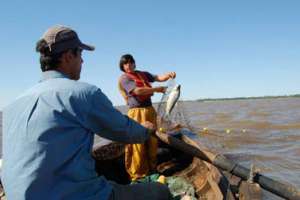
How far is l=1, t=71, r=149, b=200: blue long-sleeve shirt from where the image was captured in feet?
8.46

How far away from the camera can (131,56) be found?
22.2ft

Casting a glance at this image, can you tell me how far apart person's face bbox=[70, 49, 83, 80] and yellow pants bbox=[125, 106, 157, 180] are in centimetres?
369

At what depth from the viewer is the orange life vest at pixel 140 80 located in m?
6.71

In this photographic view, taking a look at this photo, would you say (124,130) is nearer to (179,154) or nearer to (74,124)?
(74,124)

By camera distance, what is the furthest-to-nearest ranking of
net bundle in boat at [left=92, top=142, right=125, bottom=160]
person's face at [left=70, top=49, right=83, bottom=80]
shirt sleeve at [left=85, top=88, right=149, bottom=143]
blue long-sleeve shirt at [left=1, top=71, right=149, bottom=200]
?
net bundle in boat at [left=92, top=142, right=125, bottom=160]
person's face at [left=70, top=49, right=83, bottom=80]
shirt sleeve at [left=85, top=88, right=149, bottom=143]
blue long-sleeve shirt at [left=1, top=71, right=149, bottom=200]

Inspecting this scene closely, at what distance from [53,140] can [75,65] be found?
0.68 metres

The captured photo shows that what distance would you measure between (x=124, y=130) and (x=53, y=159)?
631mm

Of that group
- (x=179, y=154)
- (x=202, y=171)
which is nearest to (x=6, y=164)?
(x=202, y=171)

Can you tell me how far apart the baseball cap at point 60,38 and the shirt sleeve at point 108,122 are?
417 mm

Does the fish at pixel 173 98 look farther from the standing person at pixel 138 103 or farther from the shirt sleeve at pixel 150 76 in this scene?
the shirt sleeve at pixel 150 76

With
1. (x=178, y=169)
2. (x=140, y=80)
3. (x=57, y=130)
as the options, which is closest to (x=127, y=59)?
(x=140, y=80)

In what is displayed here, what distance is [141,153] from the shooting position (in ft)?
22.4

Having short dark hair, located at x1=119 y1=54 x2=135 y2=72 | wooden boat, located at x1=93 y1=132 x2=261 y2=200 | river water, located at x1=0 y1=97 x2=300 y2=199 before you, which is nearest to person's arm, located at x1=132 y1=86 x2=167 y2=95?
short dark hair, located at x1=119 y1=54 x2=135 y2=72

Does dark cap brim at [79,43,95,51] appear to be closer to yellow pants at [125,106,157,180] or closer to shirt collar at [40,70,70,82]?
shirt collar at [40,70,70,82]
